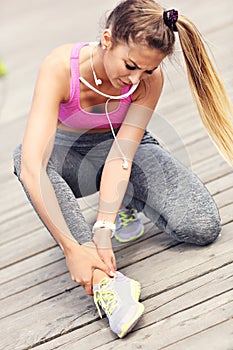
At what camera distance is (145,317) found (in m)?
1.78

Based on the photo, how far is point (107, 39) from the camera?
6.23 feet

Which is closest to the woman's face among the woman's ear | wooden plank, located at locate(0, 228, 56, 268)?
the woman's ear

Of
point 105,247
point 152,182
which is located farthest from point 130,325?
point 152,182

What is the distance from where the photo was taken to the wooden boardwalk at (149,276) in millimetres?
1706

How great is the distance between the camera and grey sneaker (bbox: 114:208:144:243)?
222 centimetres

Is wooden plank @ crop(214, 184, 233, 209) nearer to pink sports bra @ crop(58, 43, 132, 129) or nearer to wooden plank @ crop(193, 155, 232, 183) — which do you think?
wooden plank @ crop(193, 155, 232, 183)

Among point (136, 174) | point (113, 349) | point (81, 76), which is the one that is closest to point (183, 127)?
point (136, 174)

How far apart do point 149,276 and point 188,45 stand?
25.5 inches

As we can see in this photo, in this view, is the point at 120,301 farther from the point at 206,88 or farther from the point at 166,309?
the point at 206,88

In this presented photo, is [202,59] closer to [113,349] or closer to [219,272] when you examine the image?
[219,272]

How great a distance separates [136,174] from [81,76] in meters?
0.39

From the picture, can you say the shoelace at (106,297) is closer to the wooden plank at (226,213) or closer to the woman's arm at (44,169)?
the woman's arm at (44,169)

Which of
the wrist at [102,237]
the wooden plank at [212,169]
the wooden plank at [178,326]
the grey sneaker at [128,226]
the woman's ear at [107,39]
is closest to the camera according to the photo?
the wooden plank at [178,326]

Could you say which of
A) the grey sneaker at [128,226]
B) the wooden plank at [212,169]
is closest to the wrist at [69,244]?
the grey sneaker at [128,226]
